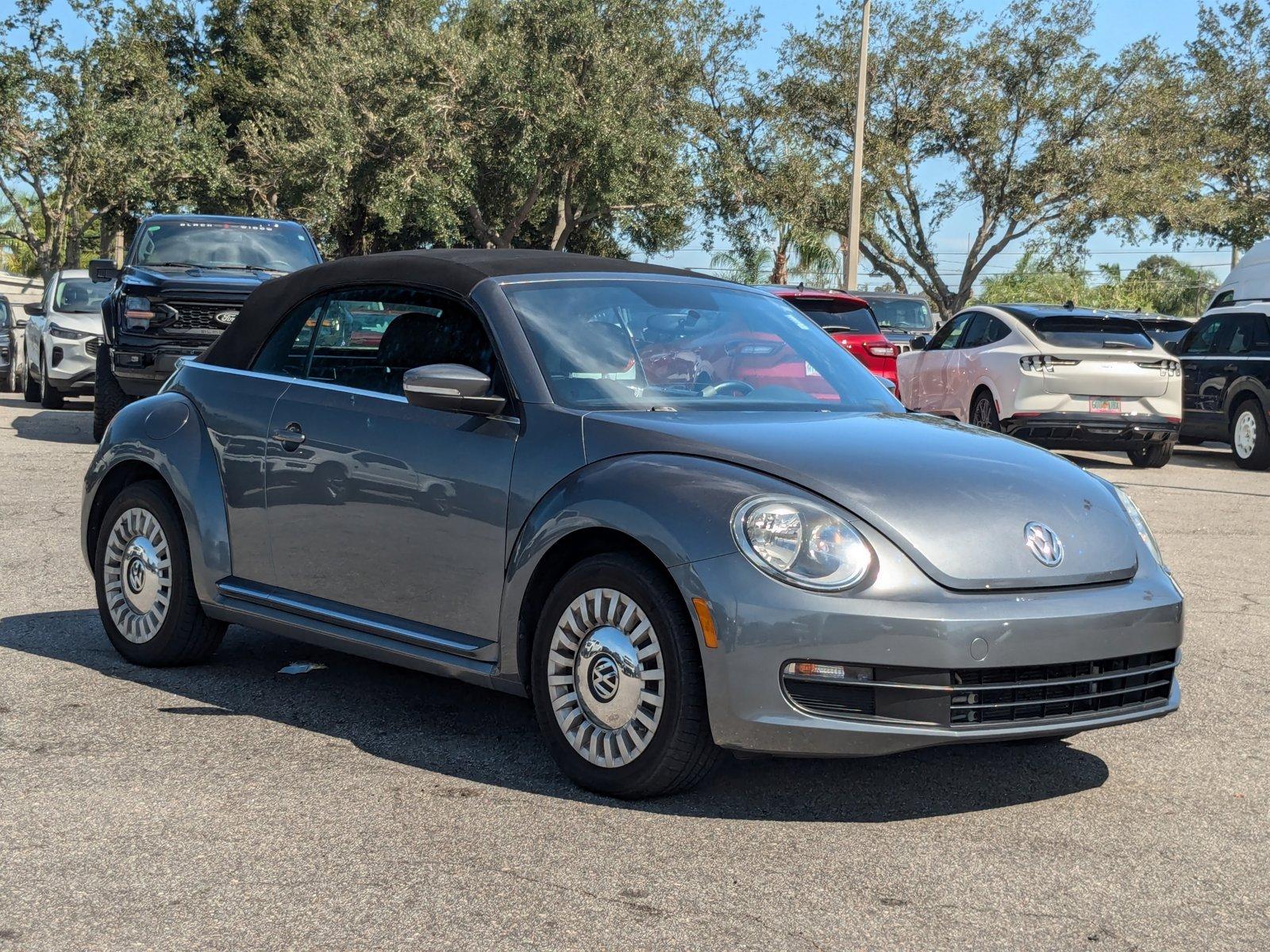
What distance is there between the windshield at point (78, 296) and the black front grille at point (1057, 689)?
1945cm

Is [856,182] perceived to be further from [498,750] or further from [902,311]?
[498,750]

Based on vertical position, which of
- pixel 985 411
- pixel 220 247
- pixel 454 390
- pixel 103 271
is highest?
pixel 220 247

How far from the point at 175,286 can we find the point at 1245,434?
11.5 meters

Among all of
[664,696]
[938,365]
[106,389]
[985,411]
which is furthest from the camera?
[938,365]

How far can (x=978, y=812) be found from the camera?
457 centimetres

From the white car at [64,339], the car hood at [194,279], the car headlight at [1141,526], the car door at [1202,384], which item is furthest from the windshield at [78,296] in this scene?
the car headlight at [1141,526]

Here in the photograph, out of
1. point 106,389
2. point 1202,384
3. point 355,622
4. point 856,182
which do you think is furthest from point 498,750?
point 856,182

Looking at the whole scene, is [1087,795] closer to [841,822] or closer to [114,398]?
[841,822]

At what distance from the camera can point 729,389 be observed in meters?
5.29

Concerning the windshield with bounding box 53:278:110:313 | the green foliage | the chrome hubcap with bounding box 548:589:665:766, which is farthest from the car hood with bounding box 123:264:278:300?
the green foliage

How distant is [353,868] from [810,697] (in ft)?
4.13

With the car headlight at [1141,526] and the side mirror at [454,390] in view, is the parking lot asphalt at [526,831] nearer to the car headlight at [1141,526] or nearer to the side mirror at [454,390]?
the car headlight at [1141,526]

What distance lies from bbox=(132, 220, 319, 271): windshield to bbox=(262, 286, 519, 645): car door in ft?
35.0

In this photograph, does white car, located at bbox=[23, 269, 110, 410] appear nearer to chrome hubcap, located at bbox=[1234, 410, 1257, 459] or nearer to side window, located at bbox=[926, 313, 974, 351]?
side window, located at bbox=[926, 313, 974, 351]
